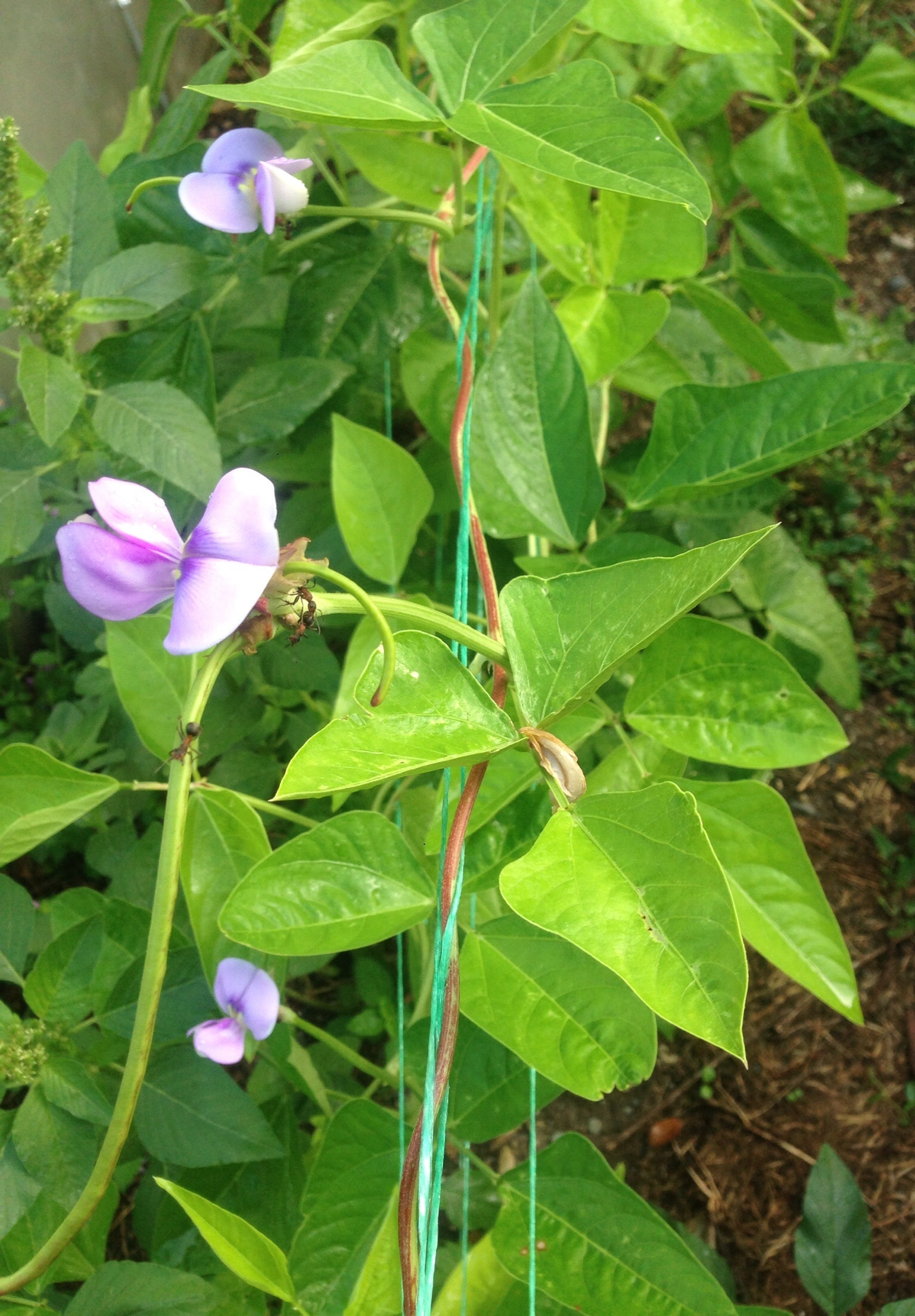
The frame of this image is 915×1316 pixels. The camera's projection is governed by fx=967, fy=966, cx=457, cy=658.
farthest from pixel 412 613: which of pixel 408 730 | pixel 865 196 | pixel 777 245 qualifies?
pixel 865 196

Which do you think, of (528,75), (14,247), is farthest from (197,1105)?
(528,75)

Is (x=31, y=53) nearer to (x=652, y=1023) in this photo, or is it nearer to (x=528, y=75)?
(x=528, y=75)

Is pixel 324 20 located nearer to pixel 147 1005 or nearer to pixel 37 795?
pixel 37 795

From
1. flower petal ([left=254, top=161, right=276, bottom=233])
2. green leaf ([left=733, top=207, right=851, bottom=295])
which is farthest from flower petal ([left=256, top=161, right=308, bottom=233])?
green leaf ([left=733, top=207, right=851, bottom=295])

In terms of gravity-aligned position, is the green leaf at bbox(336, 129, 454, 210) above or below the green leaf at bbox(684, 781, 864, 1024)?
above

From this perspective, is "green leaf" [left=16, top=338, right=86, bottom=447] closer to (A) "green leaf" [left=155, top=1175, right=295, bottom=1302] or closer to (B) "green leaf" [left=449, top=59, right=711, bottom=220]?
(B) "green leaf" [left=449, top=59, right=711, bottom=220]

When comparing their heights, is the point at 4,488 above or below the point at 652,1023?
above

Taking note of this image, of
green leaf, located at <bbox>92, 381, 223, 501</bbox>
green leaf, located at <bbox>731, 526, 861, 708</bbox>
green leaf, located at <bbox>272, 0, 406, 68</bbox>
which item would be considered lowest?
green leaf, located at <bbox>731, 526, 861, 708</bbox>
